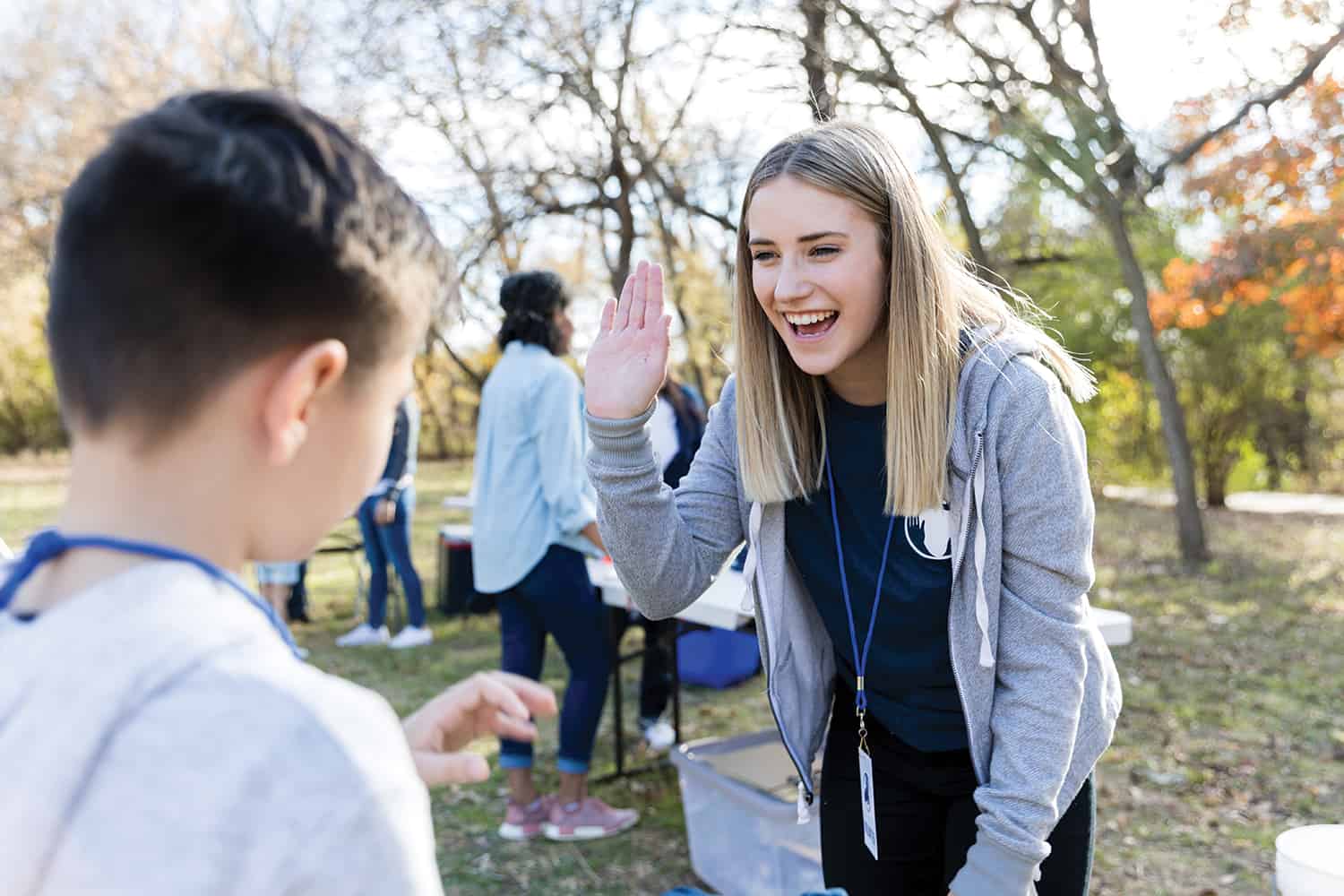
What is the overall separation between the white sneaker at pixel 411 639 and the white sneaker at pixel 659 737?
2432 mm

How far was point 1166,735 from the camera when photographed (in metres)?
4.82

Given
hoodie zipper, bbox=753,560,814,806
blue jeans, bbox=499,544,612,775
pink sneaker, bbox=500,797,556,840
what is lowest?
pink sneaker, bbox=500,797,556,840

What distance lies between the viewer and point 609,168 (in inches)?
380

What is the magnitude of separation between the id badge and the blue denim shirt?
2104 millimetres

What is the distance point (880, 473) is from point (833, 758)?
538 millimetres

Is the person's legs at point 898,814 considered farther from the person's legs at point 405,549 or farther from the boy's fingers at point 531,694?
the person's legs at point 405,549

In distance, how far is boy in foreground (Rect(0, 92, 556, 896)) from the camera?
0.64m

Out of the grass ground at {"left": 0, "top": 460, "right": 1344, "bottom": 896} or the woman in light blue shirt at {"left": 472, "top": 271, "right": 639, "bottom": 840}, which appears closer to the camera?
the grass ground at {"left": 0, "top": 460, "right": 1344, "bottom": 896}

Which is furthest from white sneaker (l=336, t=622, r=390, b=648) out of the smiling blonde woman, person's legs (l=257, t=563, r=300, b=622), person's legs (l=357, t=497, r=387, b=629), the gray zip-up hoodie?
the gray zip-up hoodie

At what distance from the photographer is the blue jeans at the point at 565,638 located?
3904 millimetres

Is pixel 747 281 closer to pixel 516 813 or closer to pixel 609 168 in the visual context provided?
pixel 516 813

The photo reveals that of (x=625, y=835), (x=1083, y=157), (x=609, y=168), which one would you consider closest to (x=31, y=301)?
(x=609, y=168)

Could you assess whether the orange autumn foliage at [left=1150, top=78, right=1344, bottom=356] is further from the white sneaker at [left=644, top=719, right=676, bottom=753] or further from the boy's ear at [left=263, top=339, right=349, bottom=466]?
the boy's ear at [left=263, top=339, right=349, bottom=466]

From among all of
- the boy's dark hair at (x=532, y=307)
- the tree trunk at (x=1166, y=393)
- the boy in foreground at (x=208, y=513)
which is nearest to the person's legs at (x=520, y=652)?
the boy's dark hair at (x=532, y=307)
